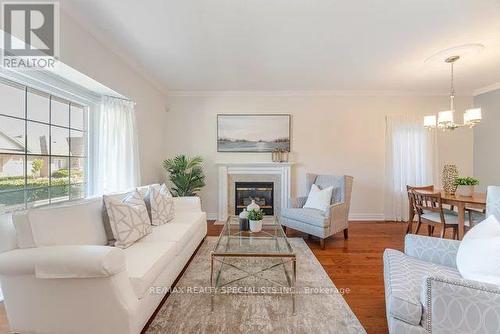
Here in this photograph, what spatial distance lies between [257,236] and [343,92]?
11.4 ft

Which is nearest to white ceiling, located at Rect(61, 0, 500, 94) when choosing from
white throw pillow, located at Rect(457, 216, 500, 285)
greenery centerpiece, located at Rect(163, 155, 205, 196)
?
greenery centerpiece, located at Rect(163, 155, 205, 196)

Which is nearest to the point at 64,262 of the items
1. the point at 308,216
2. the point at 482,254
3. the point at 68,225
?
the point at 68,225

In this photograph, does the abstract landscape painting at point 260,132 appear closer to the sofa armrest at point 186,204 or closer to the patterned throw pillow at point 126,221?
the sofa armrest at point 186,204

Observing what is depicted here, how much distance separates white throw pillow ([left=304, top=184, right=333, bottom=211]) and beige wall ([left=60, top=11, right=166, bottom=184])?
2.72 metres

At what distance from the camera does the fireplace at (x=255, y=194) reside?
462cm

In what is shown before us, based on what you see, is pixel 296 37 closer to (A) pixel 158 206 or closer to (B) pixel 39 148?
(A) pixel 158 206

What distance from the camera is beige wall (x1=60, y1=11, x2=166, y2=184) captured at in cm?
223

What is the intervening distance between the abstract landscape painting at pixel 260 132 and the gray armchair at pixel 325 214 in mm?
1129

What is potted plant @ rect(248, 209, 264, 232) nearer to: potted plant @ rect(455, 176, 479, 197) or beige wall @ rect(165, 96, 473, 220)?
beige wall @ rect(165, 96, 473, 220)

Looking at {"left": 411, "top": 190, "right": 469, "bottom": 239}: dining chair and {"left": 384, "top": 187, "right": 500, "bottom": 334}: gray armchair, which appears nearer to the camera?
{"left": 384, "top": 187, "right": 500, "bottom": 334}: gray armchair

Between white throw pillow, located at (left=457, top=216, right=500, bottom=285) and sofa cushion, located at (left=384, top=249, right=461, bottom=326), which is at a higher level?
white throw pillow, located at (left=457, top=216, right=500, bottom=285)

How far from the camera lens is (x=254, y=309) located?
1.89 metres

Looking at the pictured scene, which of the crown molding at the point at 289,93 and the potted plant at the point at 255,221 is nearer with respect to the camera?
the potted plant at the point at 255,221

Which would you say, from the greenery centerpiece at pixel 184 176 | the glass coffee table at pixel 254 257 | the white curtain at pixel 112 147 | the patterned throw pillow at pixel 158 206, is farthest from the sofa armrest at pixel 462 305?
the greenery centerpiece at pixel 184 176
